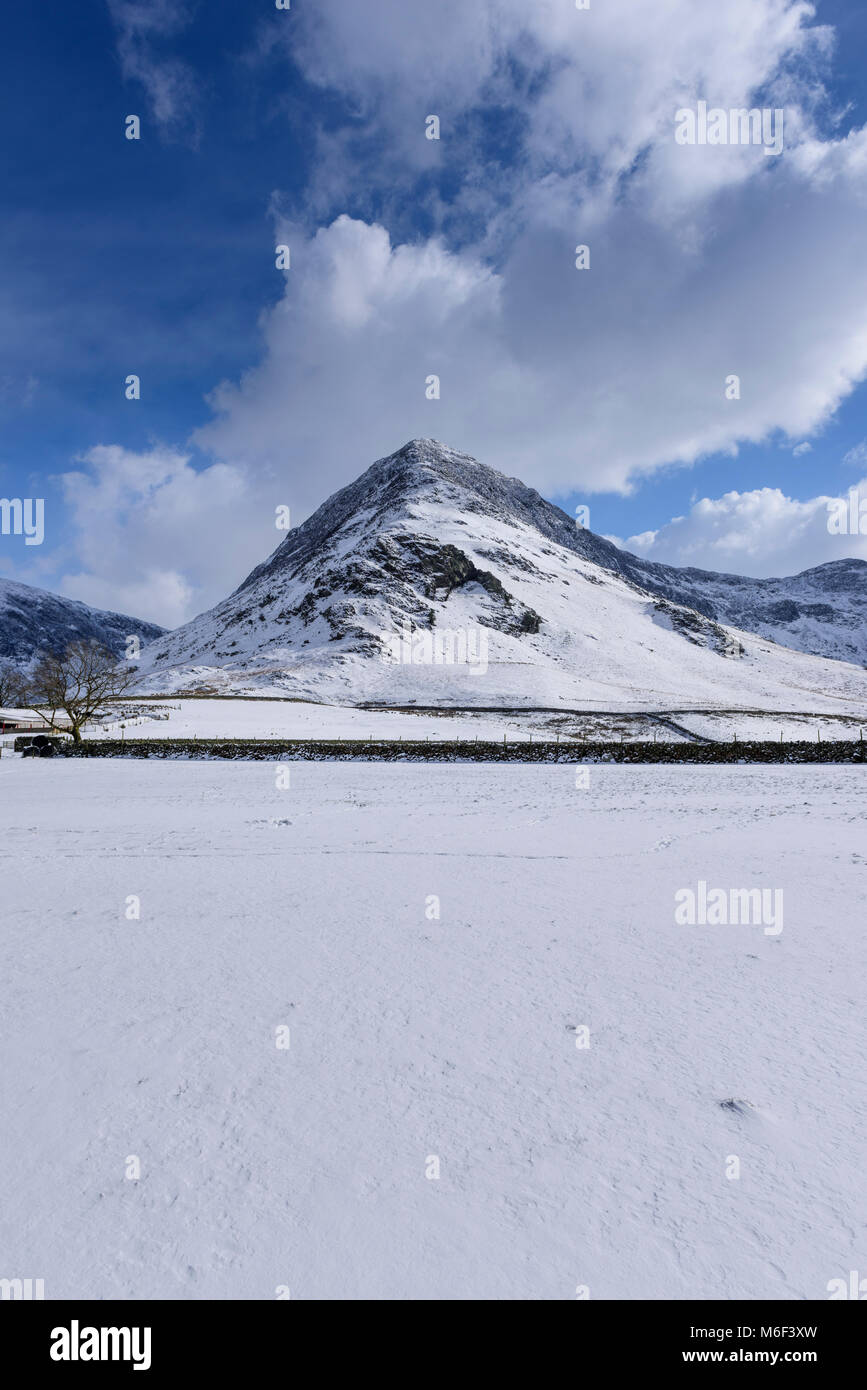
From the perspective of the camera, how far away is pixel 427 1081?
5.06m

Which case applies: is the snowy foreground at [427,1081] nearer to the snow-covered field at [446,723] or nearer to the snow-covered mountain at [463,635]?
the snow-covered field at [446,723]

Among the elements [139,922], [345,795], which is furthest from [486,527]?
[139,922]

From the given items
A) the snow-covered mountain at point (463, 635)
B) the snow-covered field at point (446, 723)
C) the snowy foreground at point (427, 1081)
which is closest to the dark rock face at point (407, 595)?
the snow-covered mountain at point (463, 635)

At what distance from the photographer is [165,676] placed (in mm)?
101875

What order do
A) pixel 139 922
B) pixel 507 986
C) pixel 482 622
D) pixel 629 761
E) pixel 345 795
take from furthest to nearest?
pixel 482 622, pixel 629 761, pixel 345 795, pixel 139 922, pixel 507 986

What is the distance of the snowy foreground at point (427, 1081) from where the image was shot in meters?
3.51

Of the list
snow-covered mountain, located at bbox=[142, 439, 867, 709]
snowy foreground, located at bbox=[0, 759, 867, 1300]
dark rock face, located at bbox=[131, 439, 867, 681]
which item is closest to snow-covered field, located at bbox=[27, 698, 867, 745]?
snow-covered mountain, located at bbox=[142, 439, 867, 709]

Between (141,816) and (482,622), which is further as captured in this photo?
(482,622)

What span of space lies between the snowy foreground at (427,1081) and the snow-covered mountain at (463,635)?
66.9 meters

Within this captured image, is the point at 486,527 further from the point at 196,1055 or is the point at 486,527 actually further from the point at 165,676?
the point at 196,1055

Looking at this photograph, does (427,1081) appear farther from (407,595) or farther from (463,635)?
(407,595)

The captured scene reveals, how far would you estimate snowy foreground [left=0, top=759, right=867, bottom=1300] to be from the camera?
3.51 meters

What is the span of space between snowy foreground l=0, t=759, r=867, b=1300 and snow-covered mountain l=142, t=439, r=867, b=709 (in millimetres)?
66895
